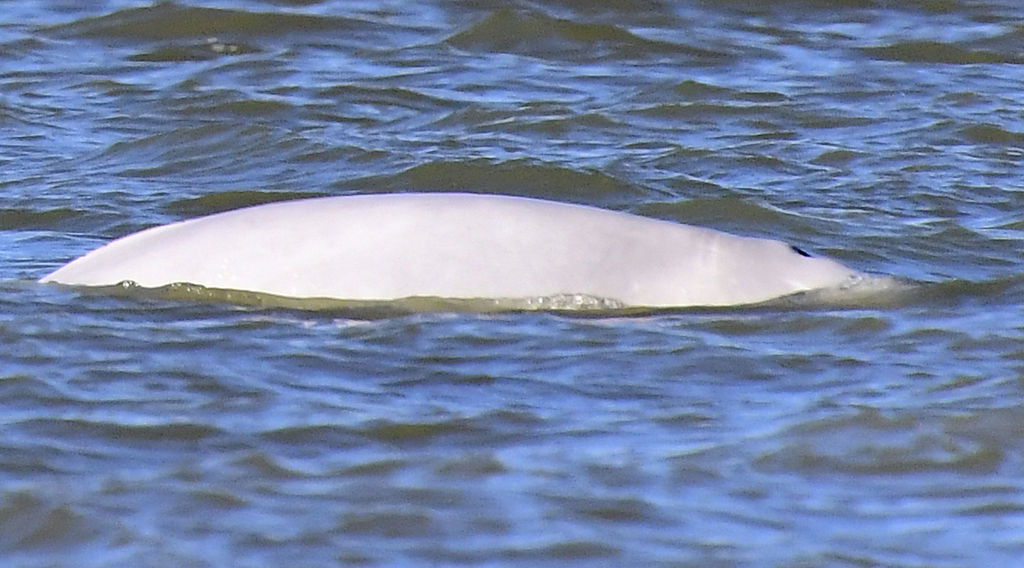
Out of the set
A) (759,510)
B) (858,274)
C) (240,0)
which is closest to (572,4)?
(240,0)

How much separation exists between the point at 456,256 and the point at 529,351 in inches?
16.9

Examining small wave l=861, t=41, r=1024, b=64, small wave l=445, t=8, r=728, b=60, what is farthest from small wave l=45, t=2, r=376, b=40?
small wave l=861, t=41, r=1024, b=64

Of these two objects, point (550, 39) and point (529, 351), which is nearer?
point (529, 351)

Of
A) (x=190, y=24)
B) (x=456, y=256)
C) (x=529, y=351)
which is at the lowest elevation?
(x=529, y=351)

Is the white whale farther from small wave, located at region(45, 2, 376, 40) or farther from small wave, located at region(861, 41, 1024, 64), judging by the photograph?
small wave, located at region(45, 2, 376, 40)

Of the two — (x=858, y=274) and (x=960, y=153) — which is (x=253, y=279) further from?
(x=960, y=153)

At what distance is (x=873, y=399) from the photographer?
5566 millimetres

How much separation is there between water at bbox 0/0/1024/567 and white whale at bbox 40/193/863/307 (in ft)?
0.29

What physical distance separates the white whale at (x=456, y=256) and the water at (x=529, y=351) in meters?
0.09

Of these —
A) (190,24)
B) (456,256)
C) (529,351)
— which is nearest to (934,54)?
(190,24)

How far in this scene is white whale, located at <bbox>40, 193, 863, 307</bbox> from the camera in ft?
20.7

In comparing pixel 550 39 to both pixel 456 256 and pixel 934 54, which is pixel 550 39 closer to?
pixel 934 54

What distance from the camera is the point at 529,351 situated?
6012 mm

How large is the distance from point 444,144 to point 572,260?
347cm
